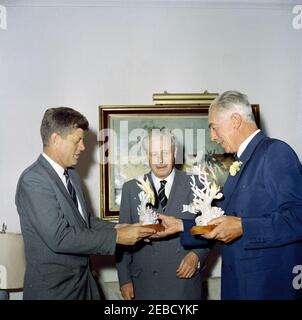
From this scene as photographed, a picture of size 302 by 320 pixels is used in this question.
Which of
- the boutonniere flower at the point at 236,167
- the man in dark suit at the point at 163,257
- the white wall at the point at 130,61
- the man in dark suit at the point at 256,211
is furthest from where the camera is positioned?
the white wall at the point at 130,61

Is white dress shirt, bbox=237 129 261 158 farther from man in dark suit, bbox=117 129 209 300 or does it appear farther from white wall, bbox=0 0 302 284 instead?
white wall, bbox=0 0 302 284

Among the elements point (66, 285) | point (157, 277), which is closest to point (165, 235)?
point (157, 277)

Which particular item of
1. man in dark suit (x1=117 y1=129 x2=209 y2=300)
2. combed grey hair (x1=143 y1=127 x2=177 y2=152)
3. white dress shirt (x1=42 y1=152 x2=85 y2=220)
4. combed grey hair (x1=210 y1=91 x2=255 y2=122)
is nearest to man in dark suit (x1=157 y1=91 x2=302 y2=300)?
combed grey hair (x1=210 y1=91 x2=255 y2=122)

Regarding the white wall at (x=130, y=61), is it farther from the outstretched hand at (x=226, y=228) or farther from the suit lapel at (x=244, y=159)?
the outstretched hand at (x=226, y=228)

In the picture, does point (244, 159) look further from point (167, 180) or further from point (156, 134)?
point (156, 134)

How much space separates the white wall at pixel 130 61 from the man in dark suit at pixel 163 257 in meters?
0.28

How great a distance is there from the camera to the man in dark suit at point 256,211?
105 cm

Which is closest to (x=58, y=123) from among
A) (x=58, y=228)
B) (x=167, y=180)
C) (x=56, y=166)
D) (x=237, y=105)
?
(x=56, y=166)

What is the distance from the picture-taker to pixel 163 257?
136 centimetres

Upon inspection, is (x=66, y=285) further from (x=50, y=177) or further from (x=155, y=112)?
(x=155, y=112)

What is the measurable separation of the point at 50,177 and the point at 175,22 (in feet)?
2.56

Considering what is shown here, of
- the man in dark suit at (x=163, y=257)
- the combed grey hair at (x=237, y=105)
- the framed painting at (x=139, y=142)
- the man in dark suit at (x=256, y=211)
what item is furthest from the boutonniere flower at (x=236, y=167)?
the framed painting at (x=139, y=142)

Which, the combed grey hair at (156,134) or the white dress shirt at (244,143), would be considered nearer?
the white dress shirt at (244,143)

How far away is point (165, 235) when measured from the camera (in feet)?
4.33
